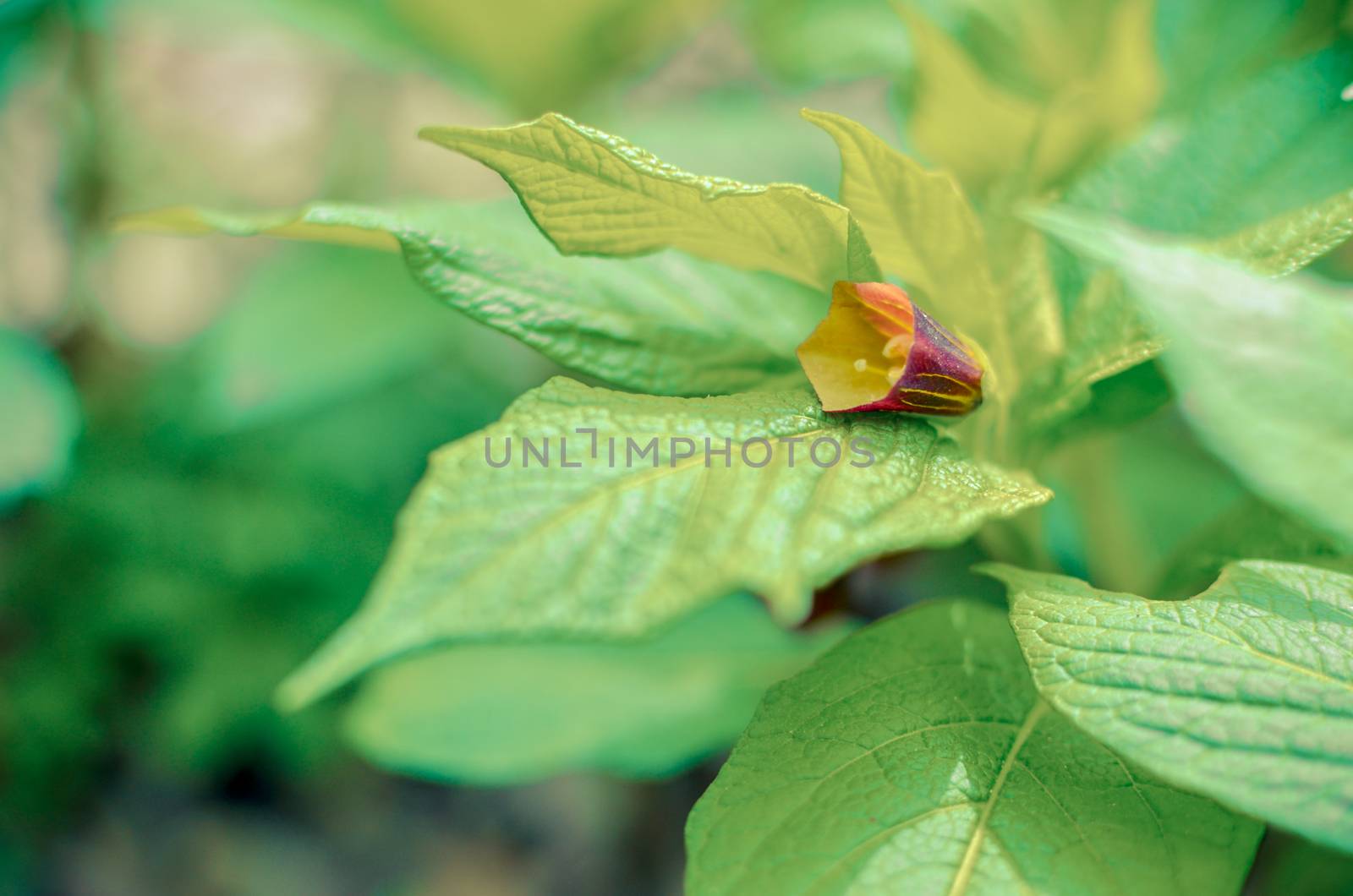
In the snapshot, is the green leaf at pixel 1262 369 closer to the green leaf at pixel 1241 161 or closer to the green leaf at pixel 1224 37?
the green leaf at pixel 1241 161

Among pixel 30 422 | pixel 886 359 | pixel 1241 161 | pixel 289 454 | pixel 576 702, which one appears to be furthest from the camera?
pixel 289 454

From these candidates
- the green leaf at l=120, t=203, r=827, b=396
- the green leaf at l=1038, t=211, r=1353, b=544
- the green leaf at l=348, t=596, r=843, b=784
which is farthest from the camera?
the green leaf at l=348, t=596, r=843, b=784

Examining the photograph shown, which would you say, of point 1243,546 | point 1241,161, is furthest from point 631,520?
point 1241,161

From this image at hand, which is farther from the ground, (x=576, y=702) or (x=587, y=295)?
(x=587, y=295)

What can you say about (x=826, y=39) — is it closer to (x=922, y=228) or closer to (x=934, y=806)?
(x=922, y=228)

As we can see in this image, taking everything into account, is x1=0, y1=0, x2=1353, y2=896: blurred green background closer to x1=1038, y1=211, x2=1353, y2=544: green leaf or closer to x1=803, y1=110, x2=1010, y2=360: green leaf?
x1=803, y1=110, x2=1010, y2=360: green leaf

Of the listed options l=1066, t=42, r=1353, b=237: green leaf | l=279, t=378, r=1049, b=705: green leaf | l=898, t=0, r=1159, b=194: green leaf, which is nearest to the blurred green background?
l=898, t=0, r=1159, b=194: green leaf

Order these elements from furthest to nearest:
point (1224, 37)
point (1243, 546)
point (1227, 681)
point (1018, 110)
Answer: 1. point (1224, 37)
2. point (1018, 110)
3. point (1243, 546)
4. point (1227, 681)
